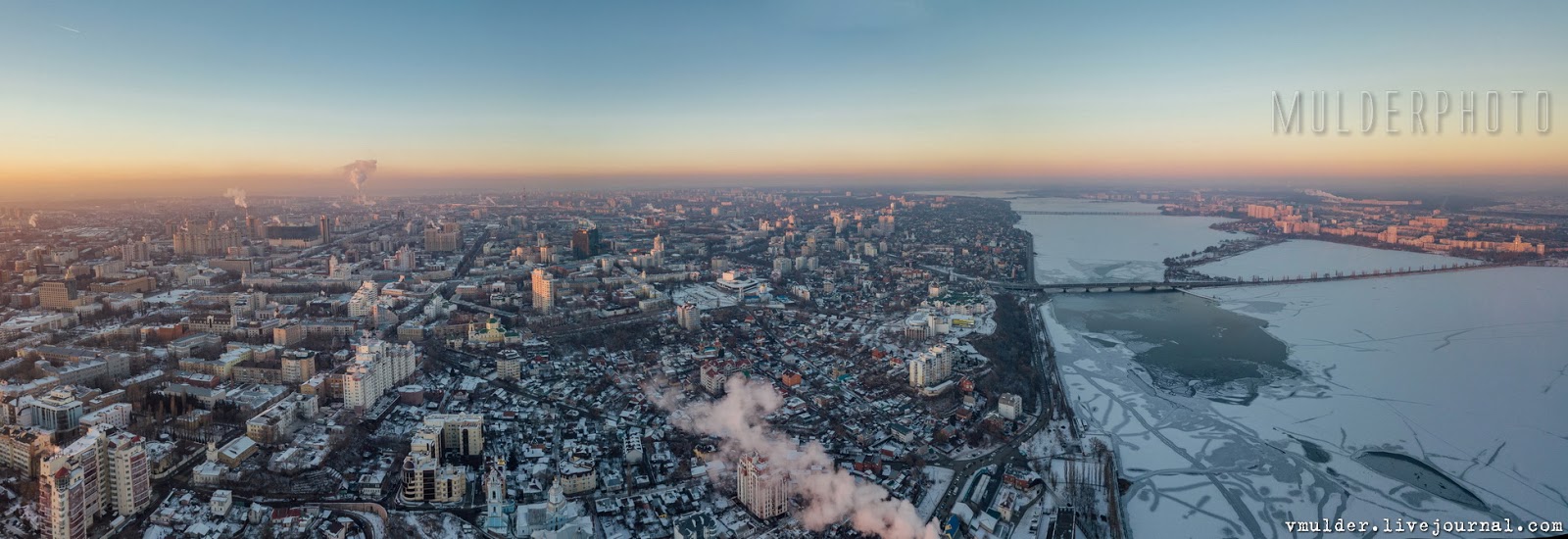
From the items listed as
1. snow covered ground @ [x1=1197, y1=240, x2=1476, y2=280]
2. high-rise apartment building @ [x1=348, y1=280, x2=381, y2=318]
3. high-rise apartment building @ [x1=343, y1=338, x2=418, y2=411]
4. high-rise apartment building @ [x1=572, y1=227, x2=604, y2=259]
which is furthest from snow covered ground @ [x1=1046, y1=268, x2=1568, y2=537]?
high-rise apartment building @ [x1=572, y1=227, x2=604, y2=259]

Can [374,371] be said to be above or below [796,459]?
above

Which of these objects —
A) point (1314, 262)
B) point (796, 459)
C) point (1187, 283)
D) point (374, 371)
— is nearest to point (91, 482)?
point (374, 371)

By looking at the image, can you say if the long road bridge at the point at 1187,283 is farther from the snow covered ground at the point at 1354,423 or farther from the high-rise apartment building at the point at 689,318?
the high-rise apartment building at the point at 689,318

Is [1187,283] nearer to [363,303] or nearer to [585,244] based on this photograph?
[585,244]

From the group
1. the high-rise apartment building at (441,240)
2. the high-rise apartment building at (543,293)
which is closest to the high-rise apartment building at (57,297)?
the high-rise apartment building at (543,293)

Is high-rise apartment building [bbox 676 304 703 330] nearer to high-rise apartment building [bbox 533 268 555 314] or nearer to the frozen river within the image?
high-rise apartment building [bbox 533 268 555 314]

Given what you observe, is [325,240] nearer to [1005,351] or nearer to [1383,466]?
[1005,351]

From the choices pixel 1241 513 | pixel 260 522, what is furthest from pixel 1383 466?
pixel 260 522
